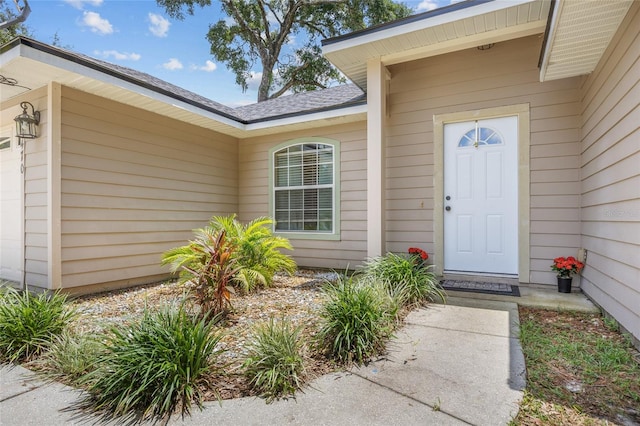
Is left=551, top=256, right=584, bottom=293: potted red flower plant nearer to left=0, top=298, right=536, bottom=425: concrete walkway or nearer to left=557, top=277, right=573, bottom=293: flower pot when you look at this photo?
left=557, top=277, right=573, bottom=293: flower pot

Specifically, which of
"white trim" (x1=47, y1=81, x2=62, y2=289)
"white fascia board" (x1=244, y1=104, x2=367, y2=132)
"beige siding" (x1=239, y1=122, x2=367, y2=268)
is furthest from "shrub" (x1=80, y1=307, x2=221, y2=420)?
"white fascia board" (x1=244, y1=104, x2=367, y2=132)

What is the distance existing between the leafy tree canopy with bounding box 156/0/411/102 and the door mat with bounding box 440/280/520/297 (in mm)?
12396

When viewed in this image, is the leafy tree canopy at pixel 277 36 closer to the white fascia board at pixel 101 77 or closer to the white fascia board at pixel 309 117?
the white fascia board at pixel 309 117

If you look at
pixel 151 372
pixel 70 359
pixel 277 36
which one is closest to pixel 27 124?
pixel 70 359

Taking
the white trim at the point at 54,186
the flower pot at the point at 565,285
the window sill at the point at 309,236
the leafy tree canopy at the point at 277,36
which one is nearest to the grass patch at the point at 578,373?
the flower pot at the point at 565,285

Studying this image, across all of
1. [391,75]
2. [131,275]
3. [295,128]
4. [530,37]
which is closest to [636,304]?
[530,37]

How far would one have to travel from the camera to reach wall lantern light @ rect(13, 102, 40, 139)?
4195 mm

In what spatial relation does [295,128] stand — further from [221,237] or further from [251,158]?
[221,237]

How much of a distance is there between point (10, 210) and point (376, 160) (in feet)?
16.2

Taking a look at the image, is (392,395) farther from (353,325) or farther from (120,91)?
(120,91)

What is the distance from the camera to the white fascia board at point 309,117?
5152 mm

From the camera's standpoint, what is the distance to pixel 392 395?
1965mm

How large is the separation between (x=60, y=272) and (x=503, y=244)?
5340 millimetres

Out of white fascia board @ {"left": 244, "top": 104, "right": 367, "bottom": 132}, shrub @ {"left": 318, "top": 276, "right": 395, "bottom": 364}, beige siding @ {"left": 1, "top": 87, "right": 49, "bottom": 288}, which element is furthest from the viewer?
white fascia board @ {"left": 244, "top": 104, "right": 367, "bottom": 132}
